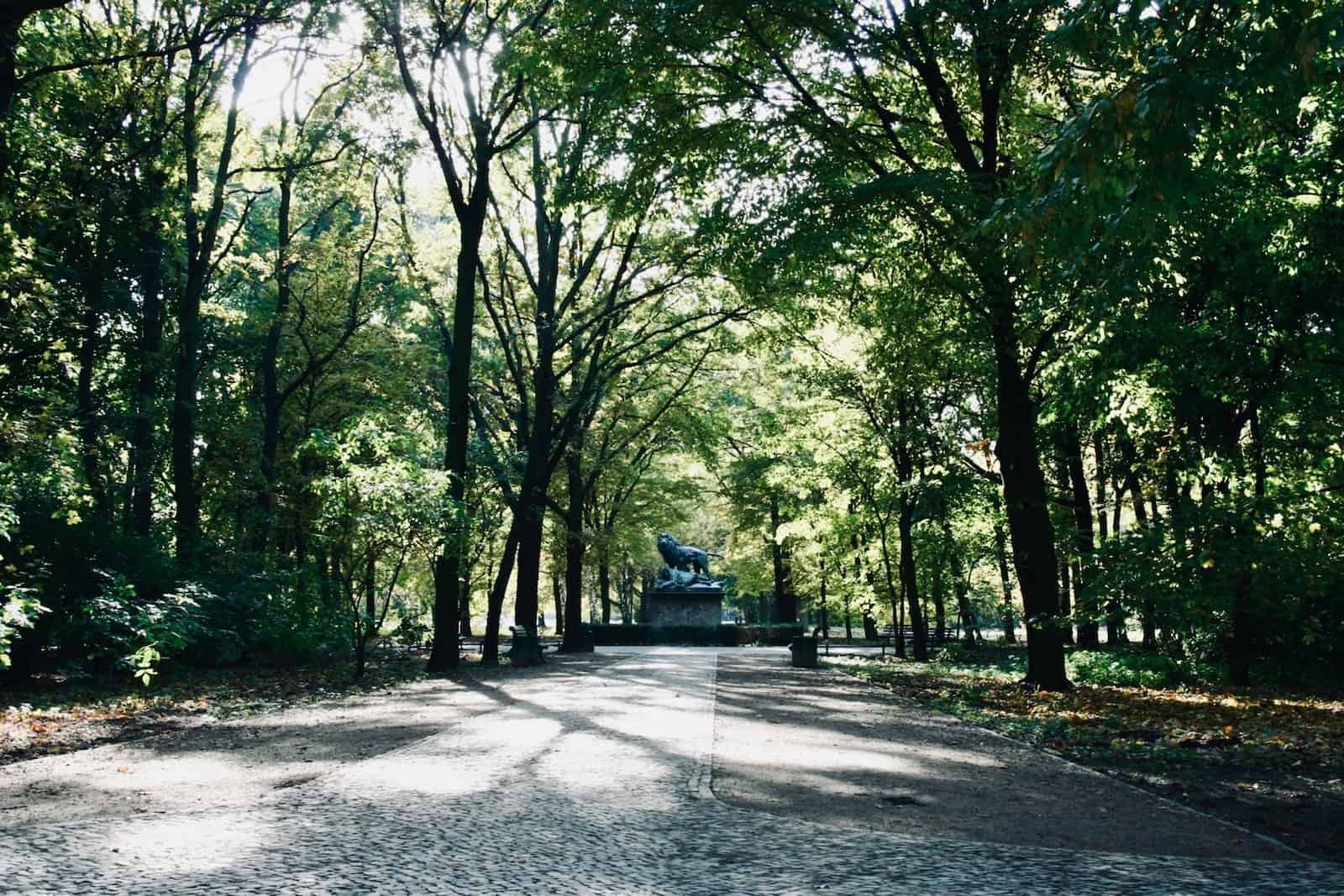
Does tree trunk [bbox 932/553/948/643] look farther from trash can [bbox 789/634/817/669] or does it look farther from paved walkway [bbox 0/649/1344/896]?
paved walkway [bbox 0/649/1344/896]

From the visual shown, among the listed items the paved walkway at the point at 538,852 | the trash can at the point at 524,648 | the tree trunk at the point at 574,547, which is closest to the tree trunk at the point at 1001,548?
Result: the trash can at the point at 524,648

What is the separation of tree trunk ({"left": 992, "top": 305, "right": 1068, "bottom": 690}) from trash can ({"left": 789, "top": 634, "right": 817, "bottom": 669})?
7.93 m

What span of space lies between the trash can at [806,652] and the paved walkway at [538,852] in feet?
48.4

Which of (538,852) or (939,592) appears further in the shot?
(939,592)

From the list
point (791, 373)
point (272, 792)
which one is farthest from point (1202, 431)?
point (272, 792)

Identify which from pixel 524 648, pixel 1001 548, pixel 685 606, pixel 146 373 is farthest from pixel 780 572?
pixel 146 373

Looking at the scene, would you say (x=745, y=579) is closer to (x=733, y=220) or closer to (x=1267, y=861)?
(x=733, y=220)

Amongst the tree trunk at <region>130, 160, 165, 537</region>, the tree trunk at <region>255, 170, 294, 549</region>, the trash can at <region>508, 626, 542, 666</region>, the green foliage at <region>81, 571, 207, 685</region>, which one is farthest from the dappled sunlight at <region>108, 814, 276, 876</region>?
the tree trunk at <region>255, 170, 294, 549</region>

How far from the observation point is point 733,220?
13000mm

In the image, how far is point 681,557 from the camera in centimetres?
3453

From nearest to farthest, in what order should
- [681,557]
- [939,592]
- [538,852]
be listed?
[538,852] → [939,592] → [681,557]

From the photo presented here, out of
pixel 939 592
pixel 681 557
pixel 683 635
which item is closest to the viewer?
pixel 939 592

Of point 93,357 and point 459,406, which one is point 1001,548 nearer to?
point 459,406

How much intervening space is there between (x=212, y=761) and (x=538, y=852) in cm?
409
